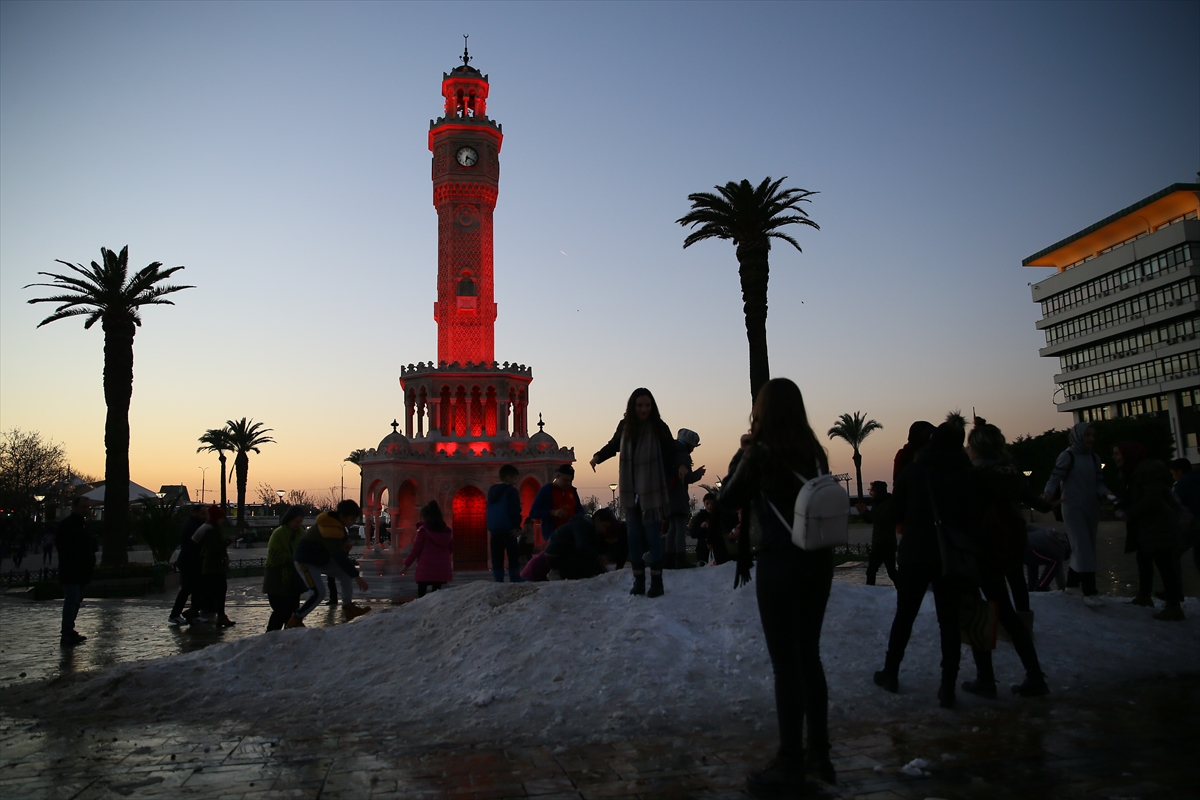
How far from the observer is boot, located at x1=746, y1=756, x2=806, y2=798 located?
3.99m

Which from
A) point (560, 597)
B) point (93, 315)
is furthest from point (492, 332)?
point (560, 597)

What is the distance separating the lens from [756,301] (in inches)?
1025

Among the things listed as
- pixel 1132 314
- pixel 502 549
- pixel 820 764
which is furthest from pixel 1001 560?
pixel 1132 314

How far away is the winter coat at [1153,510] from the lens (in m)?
8.00

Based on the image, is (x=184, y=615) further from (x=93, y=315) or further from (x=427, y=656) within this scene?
(x=93, y=315)

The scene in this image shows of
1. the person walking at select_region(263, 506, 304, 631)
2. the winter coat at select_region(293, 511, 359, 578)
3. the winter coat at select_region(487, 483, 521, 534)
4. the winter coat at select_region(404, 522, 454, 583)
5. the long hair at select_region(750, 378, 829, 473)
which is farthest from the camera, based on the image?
the winter coat at select_region(404, 522, 454, 583)

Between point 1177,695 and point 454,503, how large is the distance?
32259mm

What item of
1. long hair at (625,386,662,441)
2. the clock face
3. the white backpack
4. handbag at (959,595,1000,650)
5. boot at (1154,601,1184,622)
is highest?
the clock face

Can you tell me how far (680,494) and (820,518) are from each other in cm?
416

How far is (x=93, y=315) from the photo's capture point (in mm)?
28922

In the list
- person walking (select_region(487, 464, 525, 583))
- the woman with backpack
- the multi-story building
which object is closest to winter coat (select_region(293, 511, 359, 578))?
person walking (select_region(487, 464, 525, 583))

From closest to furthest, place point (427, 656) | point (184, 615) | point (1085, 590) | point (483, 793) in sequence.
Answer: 1. point (483, 793)
2. point (427, 656)
3. point (1085, 590)
4. point (184, 615)

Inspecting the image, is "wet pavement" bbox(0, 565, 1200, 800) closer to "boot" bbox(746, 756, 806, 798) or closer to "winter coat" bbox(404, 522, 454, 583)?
"boot" bbox(746, 756, 806, 798)

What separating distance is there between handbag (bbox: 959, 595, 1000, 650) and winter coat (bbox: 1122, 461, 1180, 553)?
11.2 ft
